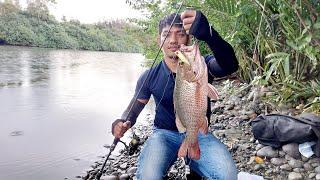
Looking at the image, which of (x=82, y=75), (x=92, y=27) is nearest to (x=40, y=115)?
(x=82, y=75)

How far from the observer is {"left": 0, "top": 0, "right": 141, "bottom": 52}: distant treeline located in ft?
115

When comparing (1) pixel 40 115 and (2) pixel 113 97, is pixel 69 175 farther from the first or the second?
(2) pixel 113 97

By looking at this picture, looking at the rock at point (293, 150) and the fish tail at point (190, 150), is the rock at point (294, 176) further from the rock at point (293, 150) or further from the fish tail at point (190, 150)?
the fish tail at point (190, 150)

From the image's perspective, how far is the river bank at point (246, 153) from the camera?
14.1 feet

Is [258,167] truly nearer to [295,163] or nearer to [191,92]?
[295,163]

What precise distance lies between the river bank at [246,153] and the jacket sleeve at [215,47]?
5.22 feet

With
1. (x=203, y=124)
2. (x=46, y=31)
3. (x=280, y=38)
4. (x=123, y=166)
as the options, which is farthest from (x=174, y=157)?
(x=46, y=31)

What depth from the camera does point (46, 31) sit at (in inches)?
1513

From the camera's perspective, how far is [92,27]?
47531 millimetres

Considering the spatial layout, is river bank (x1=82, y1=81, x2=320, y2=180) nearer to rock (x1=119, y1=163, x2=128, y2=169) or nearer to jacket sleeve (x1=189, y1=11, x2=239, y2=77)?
rock (x1=119, y1=163, x2=128, y2=169)

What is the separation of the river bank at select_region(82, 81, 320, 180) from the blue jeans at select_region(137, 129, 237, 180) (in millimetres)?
1263

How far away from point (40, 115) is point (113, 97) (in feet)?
9.50

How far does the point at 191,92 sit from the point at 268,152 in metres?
2.45

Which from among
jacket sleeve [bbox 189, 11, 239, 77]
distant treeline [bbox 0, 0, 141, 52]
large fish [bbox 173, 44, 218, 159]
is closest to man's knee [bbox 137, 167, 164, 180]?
large fish [bbox 173, 44, 218, 159]
